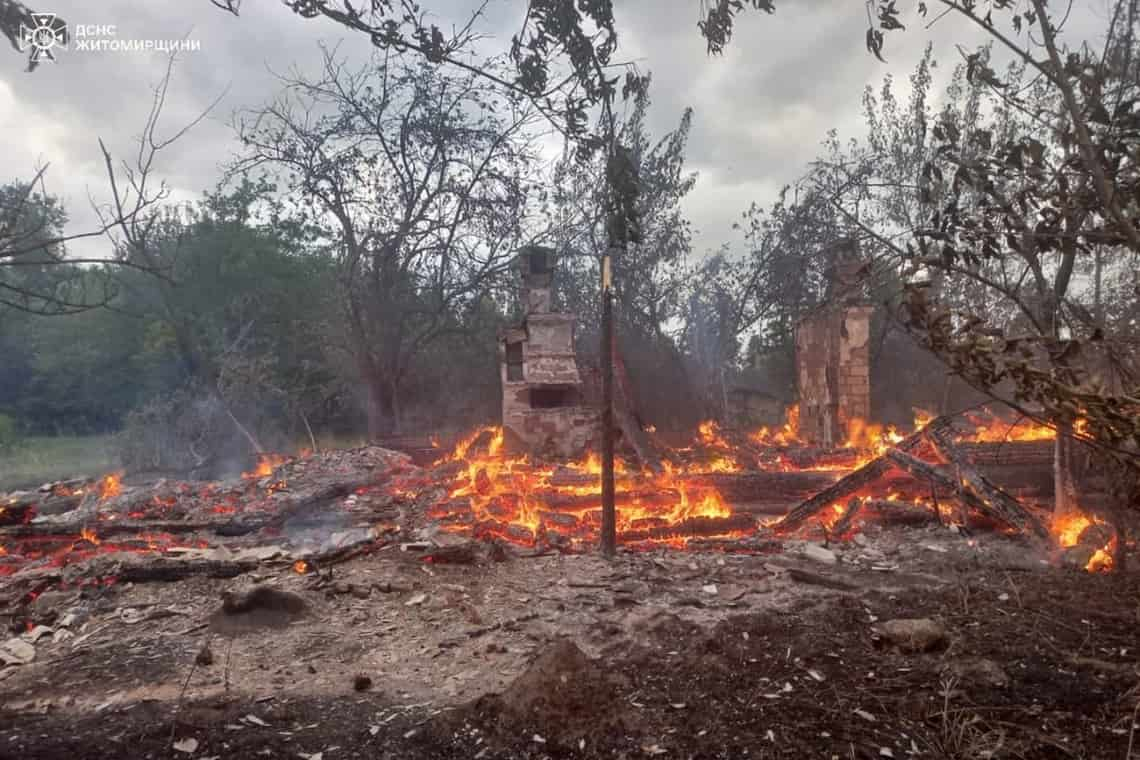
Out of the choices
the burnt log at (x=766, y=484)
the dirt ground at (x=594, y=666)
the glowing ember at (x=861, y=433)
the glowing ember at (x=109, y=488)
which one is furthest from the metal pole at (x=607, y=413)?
the glowing ember at (x=109, y=488)

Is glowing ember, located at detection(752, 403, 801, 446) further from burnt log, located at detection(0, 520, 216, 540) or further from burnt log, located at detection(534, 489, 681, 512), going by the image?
burnt log, located at detection(0, 520, 216, 540)

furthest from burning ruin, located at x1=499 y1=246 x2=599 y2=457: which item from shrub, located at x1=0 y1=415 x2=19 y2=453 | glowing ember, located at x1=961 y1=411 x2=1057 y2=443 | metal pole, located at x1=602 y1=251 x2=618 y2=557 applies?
shrub, located at x1=0 y1=415 x2=19 y2=453

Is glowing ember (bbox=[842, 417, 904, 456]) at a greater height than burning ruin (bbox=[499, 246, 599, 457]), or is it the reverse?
burning ruin (bbox=[499, 246, 599, 457])

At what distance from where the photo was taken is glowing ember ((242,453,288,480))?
37.6ft

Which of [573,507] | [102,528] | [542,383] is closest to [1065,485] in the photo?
[573,507]

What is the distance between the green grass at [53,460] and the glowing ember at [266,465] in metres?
3.78

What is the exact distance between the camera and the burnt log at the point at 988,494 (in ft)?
23.4

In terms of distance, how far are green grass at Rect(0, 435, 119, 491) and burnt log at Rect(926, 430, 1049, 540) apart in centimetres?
1473

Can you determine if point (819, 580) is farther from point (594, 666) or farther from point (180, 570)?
point (180, 570)

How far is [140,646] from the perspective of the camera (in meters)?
5.00

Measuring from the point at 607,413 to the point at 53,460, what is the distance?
1622cm

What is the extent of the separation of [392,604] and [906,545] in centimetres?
541

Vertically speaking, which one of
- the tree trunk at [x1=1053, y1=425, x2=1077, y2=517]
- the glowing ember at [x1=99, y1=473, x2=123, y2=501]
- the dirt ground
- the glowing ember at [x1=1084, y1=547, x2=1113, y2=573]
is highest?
the tree trunk at [x1=1053, y1=425, x2=1077, y2=517]

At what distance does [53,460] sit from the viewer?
53.7ft
